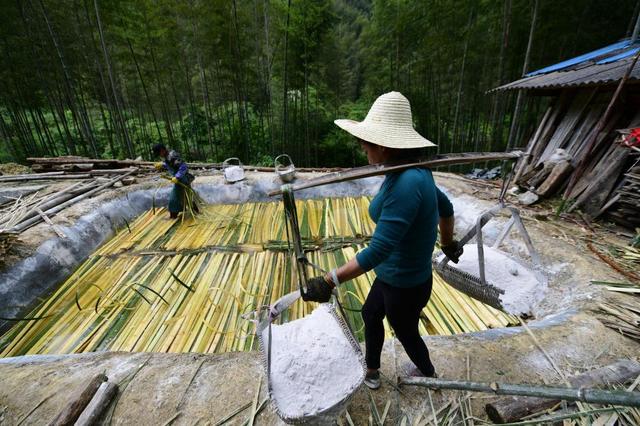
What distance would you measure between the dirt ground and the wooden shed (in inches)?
60.2

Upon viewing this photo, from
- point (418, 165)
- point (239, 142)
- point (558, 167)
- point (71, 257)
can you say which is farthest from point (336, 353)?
point (239, 142)

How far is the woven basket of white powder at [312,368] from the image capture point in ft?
3.28

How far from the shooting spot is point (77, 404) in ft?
4.08

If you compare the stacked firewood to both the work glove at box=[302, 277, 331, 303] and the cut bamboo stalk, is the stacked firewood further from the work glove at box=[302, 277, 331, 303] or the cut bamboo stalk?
the work glove at box=[302, 277, 331, 303]

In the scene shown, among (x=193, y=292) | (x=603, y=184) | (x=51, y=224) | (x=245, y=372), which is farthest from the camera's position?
(x=51, y=224)

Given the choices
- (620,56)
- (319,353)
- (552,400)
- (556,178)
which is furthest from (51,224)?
(620,56)

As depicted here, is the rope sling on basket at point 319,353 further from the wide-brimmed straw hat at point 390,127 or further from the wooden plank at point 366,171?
the wide-brimmed straw hat at point 390,127

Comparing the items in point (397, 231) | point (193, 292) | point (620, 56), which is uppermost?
point (620, 56)

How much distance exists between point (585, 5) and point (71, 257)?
8969mm

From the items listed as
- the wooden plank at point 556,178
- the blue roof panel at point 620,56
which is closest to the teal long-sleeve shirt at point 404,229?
the wooden plank at point 556,178

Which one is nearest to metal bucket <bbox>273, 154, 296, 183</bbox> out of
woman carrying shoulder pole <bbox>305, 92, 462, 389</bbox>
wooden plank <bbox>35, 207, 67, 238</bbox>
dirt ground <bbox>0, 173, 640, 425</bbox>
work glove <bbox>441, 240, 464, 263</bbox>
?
woman carrying shoulder pole <bbox>305, 92, 462, 389</bbox>

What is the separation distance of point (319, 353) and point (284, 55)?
293 inches

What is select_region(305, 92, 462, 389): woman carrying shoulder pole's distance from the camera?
34.8 inches

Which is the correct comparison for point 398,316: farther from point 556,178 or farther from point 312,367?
point 556,178
